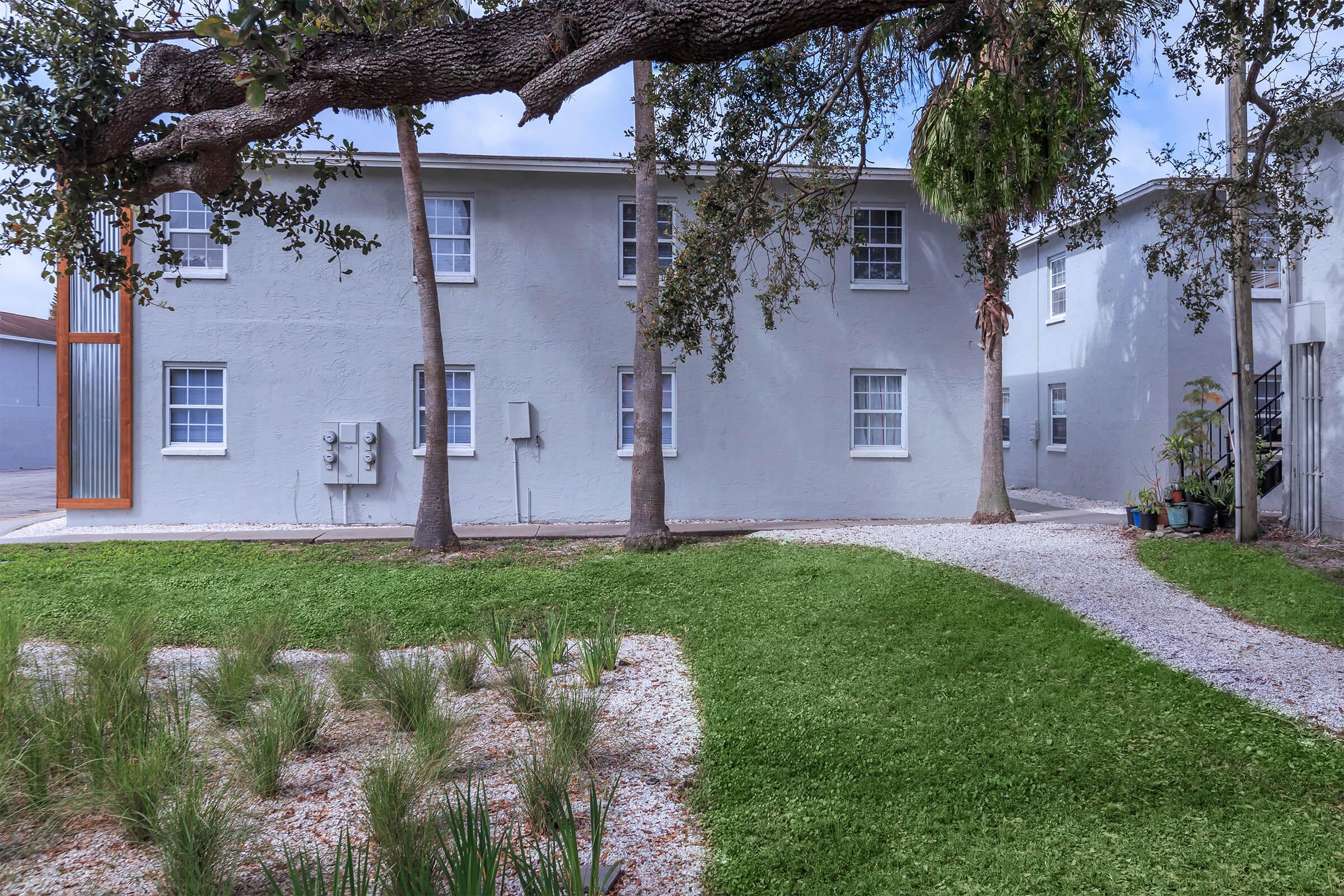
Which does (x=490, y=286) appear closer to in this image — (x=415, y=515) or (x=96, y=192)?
(x=415, y=515)

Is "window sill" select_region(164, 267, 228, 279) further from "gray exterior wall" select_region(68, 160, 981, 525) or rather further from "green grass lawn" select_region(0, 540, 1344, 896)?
"green grass lawn" select_region(0, 540, 1344, 896)

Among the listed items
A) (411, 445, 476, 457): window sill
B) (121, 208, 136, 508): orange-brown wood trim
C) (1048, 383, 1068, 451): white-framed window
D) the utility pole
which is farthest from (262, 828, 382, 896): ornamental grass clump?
(1048, 383, 1068, 451): white-framed window

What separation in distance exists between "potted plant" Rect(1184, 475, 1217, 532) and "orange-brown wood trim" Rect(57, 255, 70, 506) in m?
17.2

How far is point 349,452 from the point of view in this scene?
46.5 ft

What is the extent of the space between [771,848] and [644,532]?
802cm

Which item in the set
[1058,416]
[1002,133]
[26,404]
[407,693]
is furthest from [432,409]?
[26,404]

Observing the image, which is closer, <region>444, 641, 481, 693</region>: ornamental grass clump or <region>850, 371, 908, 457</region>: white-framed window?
<region>444, 641, 481, 693</region>: ornamental grass clump

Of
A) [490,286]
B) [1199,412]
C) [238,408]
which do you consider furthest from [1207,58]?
[238,408]

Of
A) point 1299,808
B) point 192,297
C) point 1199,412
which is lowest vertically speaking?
point 1299,808

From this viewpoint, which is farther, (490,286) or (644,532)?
(490,286)

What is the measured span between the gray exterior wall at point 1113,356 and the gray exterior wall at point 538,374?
353 centimetres

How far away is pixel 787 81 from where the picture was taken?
251 inches

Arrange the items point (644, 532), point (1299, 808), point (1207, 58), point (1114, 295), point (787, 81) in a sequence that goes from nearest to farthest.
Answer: point (1299, 808)
point (787, 81)
point (1207, 58)
point (644, 532)
point (1114, 295)

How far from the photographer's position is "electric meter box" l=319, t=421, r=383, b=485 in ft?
46.4
